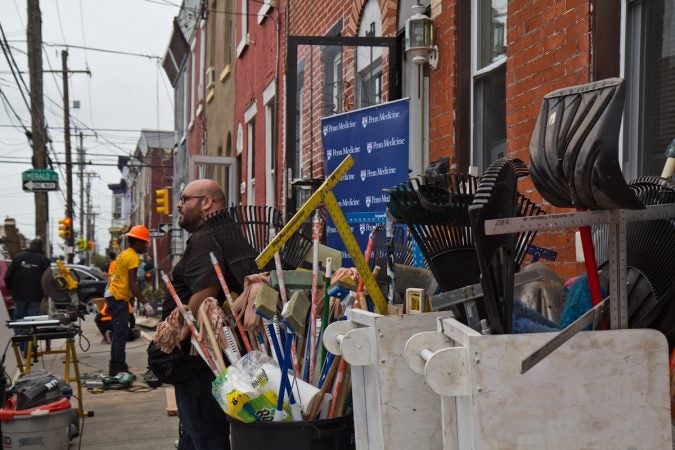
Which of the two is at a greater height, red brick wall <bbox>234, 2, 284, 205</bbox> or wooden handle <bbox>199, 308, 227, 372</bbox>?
red brick wall <bbox>234, 2, 284, 205</bbox>

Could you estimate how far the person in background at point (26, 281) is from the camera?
1169 centimetres

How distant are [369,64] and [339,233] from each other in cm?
425

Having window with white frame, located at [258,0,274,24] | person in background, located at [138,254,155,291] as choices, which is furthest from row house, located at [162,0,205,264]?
window with white frame, located at [258,0,274,24]

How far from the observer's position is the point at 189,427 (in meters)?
3.86

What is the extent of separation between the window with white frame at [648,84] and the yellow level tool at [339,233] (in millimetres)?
1527

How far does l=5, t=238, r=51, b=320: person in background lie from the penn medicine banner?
24.2ft

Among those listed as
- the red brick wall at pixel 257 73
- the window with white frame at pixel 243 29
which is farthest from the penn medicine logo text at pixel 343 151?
the window with white frame at pixel 243 29

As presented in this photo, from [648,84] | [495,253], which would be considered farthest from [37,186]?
[495,253]

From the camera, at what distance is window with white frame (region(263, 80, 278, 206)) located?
1082cm

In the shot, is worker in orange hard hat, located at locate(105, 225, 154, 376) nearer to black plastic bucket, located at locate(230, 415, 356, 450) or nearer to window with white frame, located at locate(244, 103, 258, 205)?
window with white frame, located at locate(244, 103, 258, 205)

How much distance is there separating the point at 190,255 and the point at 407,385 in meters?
2.04

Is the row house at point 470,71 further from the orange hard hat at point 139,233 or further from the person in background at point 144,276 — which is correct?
the person in background at point 144,276

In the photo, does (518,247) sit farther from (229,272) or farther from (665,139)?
(229,272)

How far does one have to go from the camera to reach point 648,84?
3.56m
